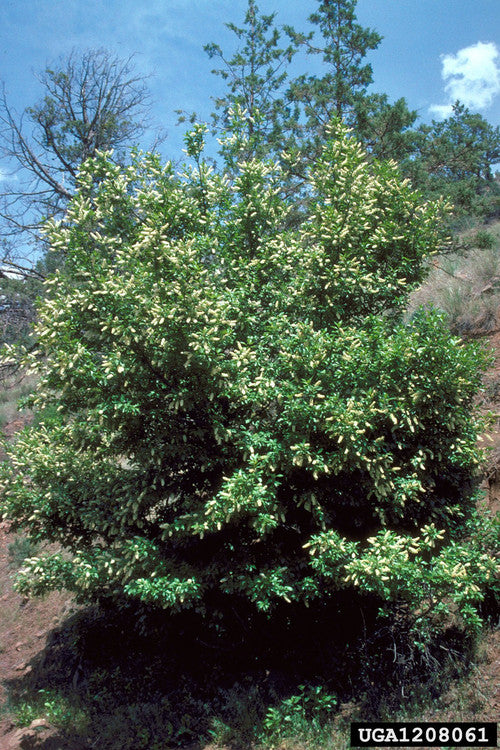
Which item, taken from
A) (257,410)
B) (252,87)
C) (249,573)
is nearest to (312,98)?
(252,87)

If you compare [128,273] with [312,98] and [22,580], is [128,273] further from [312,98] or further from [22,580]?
[312,98]

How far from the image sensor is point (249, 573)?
552 centimetres

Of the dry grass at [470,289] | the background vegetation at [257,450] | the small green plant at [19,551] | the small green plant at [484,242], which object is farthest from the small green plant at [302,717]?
the small green plant at [484,242]

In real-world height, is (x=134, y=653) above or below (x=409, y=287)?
below

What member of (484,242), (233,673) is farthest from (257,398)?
(484,242)

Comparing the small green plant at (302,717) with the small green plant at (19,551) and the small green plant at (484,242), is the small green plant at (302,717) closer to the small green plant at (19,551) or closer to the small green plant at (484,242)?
the small green plant at (19,551)

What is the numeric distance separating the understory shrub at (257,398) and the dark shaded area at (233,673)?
549 millimetres

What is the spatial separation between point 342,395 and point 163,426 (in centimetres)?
177

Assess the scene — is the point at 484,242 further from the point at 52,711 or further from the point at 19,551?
the point at 19,551

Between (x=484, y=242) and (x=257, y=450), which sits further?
(x=484, y=242)

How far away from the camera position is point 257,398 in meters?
5.05

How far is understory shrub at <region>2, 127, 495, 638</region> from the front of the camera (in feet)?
15.8

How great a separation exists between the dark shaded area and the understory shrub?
1.80 ft

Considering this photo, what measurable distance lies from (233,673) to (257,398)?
388 centimetres
